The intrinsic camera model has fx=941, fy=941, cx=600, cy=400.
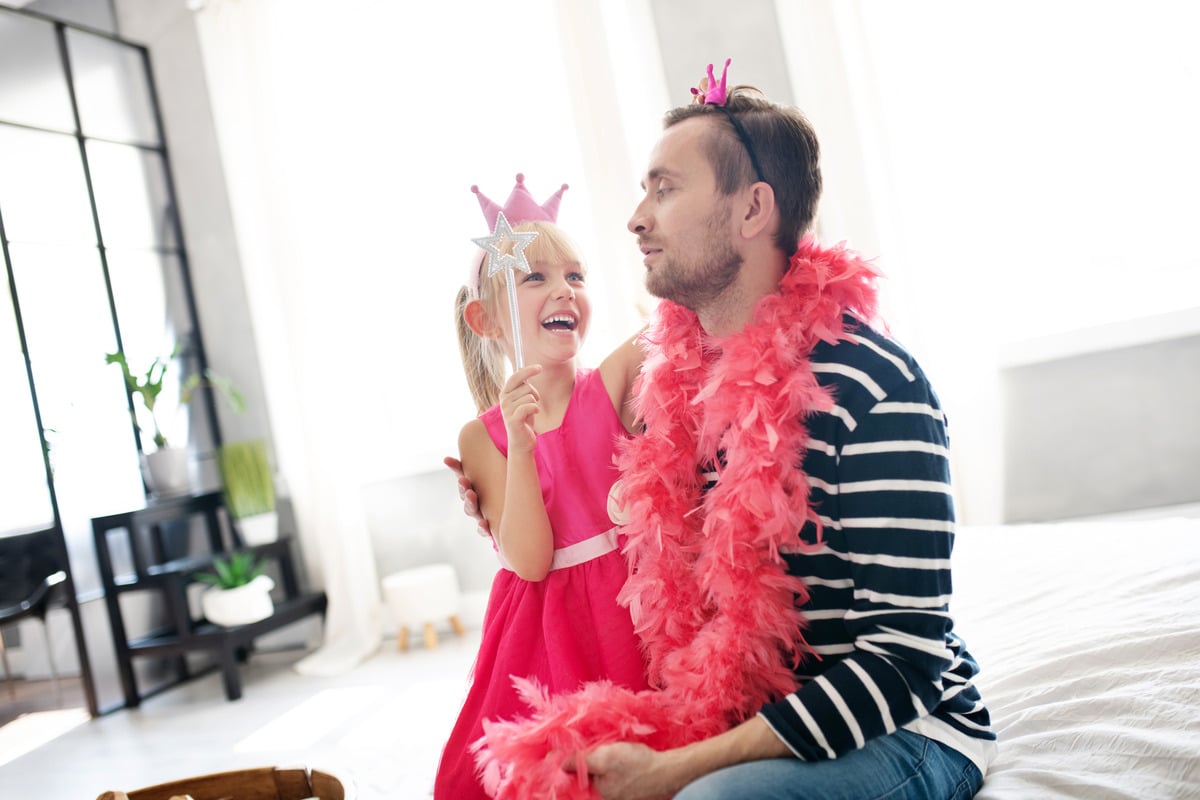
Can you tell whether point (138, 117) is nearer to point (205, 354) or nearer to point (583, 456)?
point (205, 354)

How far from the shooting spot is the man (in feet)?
3.67

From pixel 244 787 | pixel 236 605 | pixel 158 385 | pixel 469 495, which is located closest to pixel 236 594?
pixel 236 605

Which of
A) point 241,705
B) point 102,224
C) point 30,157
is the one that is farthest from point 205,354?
point 241,705

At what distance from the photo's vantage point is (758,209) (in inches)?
54.7

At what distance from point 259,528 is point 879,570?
11.9 feet

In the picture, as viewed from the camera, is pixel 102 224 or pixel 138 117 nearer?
pixel 102 224

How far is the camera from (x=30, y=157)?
3.88 meters

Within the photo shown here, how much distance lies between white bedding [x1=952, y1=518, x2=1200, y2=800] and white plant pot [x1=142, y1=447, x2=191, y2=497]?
334cm

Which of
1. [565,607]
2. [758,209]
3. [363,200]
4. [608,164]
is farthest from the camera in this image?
[363,200]

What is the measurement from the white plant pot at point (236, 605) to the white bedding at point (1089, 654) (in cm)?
286

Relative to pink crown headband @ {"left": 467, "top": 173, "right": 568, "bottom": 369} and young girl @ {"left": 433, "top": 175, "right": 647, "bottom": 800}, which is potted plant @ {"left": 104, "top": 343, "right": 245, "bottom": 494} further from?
pink crown headband @ {"left": 467, "top": 173, "right": 568, "bottom": 369}

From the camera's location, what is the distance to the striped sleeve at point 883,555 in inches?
43.8

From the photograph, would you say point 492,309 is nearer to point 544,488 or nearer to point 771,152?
point 544,488

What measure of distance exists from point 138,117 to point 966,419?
3.94m
